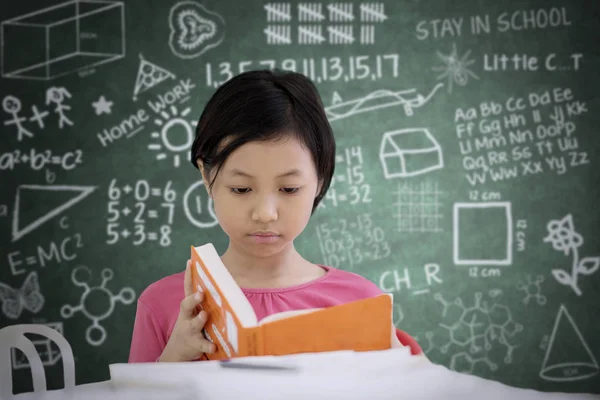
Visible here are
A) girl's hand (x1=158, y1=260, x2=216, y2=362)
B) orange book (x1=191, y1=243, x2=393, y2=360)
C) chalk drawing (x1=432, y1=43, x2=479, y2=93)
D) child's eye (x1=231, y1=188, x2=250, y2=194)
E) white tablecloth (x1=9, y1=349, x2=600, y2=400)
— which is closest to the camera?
white tablecloth (x1=9, y1=349, x2=600, y2=400)

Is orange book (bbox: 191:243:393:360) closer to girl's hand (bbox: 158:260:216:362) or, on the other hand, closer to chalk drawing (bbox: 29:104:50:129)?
girl's hand (bbox: 158:260:216:362)

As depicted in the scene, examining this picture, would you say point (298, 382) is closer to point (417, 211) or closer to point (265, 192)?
point (265, 192)

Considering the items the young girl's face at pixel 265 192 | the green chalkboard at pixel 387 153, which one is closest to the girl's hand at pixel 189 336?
the young girl's face at pixel 265 192

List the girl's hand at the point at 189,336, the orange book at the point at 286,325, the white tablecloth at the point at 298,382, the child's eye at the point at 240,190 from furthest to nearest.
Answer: the child's eye at the point at 240,190, the girl's hand at the point at 189,336, the orange book at the point at 286,325, the white tablecloth at the point at 298,382

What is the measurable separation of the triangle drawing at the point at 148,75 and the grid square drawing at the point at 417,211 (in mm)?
1013

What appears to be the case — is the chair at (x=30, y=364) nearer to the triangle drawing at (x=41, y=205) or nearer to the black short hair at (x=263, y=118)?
the black short hair at (x=263, y=118)

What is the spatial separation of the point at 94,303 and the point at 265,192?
170 centimetres

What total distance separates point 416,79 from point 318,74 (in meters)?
0.38

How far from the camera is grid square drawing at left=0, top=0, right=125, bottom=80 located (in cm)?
234

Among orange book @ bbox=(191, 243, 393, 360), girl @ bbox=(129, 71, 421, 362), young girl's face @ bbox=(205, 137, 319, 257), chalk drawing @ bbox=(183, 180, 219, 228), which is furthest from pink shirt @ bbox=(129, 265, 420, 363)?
chalk drawing @ bbox=(183, 180, 219, 228)

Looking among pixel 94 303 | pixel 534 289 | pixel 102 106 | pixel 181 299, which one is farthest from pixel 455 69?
pixel 181 299

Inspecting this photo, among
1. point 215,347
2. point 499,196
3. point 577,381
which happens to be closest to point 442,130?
point 499,196

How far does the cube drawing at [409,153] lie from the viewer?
2.41 meters

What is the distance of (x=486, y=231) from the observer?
2.41 meters
